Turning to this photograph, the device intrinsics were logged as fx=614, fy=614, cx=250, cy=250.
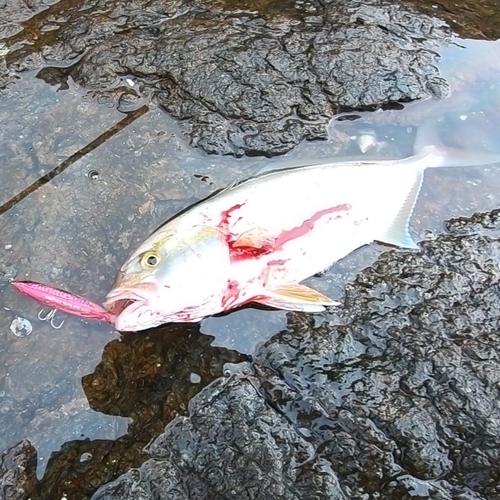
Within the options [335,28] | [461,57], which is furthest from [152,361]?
[461,57]

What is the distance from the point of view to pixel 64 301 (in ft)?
9.66

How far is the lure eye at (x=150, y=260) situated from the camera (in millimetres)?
2854

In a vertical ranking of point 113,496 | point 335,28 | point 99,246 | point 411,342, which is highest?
point 335,28

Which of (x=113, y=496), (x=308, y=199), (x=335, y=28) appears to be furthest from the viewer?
(x=335, y=28)

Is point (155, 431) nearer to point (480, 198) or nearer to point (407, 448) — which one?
point (407, 448)

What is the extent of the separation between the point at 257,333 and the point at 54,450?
3.55ft

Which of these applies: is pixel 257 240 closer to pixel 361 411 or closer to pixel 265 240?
pixel 265 240

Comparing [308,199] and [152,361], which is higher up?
[308,199]

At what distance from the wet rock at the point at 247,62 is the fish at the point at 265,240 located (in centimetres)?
37

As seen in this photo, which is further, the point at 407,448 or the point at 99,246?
the point at 99,246

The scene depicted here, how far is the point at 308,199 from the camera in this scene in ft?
10.4

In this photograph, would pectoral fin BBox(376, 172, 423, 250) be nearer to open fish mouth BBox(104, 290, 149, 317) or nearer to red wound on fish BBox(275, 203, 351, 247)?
red wound on fish BBox(275, 203, 351, 247)

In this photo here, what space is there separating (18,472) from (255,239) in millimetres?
1508

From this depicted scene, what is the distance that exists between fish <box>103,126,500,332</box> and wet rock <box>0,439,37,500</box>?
28.7 inches
